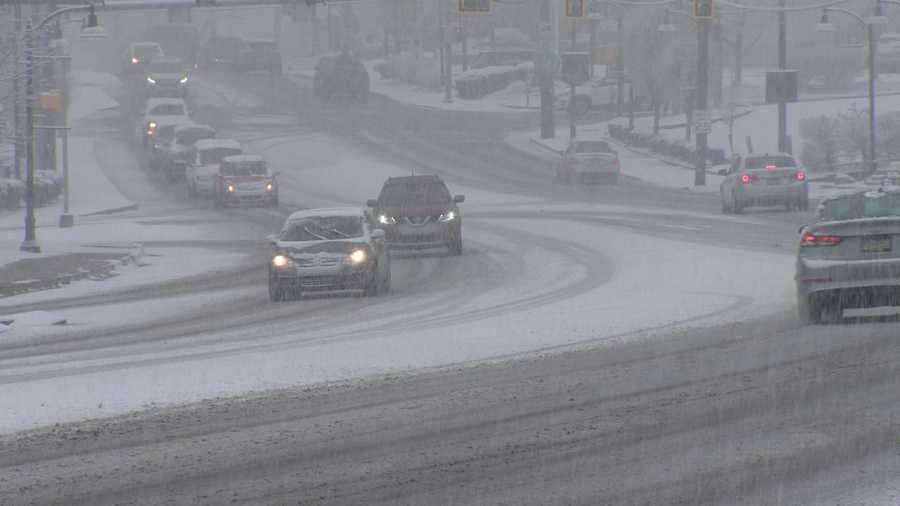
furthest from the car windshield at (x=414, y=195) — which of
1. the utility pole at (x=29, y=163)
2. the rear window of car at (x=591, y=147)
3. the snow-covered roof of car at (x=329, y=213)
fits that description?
the rear window of car at (x=591, y=147)

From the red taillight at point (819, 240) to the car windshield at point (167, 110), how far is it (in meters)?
52.6

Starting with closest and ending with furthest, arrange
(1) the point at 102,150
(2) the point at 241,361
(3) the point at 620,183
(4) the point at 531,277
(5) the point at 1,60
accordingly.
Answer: (2) the point at 241,361 < (4) the point at 531,277 < (5) the point at 1,60 < (3) the point at 620,183 < (1) the point at 102,150

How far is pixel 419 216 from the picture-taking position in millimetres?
32500

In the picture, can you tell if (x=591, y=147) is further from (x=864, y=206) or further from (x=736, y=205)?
(x=864, y=206)

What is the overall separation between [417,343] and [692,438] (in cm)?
680

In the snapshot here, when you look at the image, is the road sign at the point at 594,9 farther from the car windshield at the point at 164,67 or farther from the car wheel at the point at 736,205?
the car wheel at the point at 736,205

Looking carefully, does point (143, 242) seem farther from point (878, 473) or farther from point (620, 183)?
point (878, 473)

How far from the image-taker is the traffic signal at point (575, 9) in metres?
49.7

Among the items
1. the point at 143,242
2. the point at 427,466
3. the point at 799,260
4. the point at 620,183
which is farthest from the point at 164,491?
the point at 620,183

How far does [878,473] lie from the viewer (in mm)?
9945

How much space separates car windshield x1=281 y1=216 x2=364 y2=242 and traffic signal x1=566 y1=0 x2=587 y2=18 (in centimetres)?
2558

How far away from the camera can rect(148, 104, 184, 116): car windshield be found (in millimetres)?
67438

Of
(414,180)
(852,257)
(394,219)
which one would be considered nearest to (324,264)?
(394,219)

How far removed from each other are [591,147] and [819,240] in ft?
130
